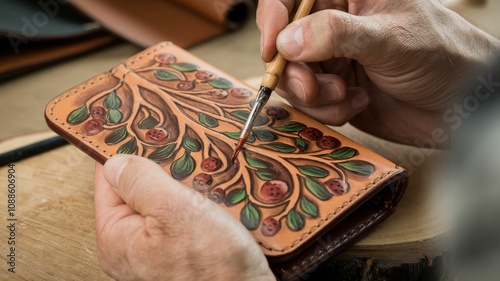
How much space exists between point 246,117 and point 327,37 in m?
0.31

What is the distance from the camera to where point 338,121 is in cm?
176

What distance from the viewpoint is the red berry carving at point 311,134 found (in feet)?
5.15

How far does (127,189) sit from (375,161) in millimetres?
590

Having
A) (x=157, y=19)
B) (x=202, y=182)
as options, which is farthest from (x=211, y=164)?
(x=157, y=19)

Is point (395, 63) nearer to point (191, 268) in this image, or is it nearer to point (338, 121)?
point (338, 121)

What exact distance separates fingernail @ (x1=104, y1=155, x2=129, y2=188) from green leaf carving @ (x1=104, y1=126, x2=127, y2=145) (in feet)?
0.70

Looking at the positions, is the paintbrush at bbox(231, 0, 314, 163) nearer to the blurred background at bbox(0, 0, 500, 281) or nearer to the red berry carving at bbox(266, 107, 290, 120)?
the red berry carving at bbox(266, 107, 290, 120)

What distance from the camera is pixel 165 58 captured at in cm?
183

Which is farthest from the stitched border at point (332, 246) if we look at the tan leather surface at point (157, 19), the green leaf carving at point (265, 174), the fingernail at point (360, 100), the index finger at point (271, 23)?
the tan leather surface at point (157, 19)

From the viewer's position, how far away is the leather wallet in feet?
4.41

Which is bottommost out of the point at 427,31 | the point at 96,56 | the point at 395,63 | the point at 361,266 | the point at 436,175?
the point at 96,56

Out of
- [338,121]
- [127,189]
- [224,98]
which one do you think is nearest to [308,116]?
[338,121]

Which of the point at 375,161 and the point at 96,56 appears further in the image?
the point at 96,56

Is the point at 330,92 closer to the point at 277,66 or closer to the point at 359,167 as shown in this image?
the point at 277,66
